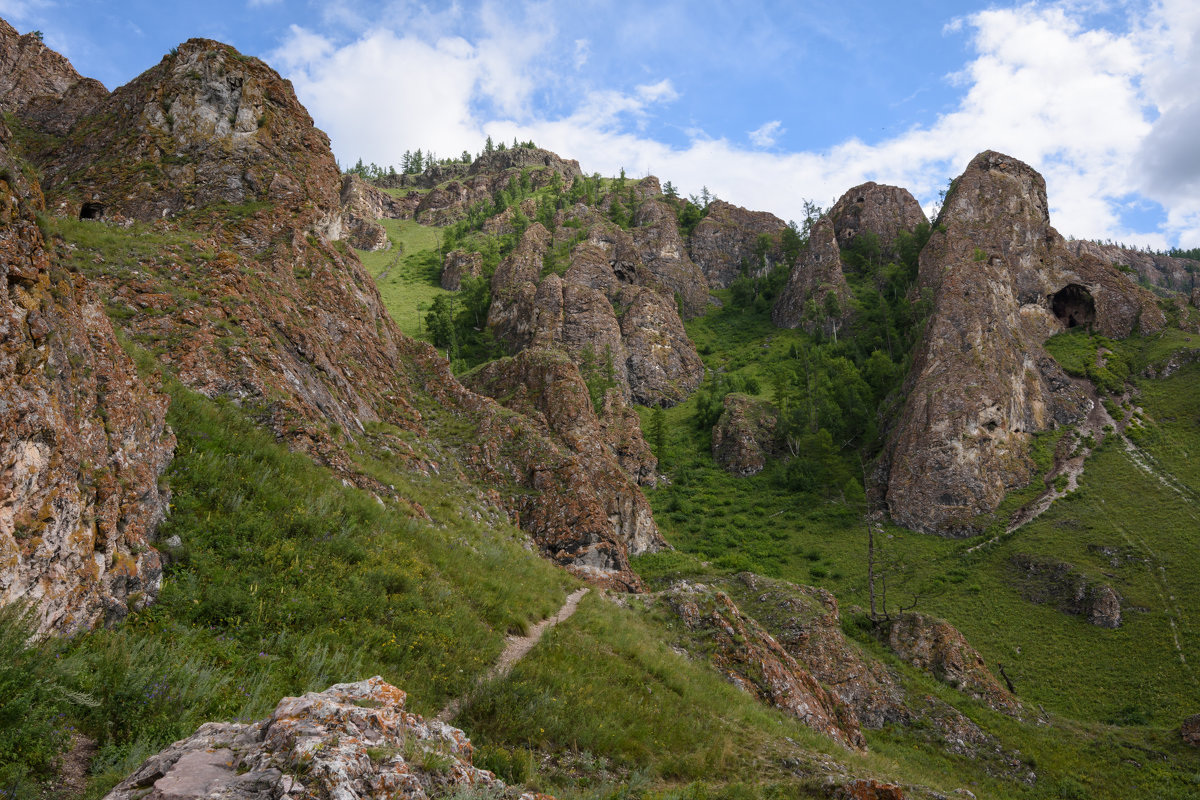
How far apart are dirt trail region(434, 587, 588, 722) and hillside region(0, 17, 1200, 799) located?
10 centimetres

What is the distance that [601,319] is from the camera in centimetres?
8412

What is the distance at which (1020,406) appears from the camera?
67.1 meters

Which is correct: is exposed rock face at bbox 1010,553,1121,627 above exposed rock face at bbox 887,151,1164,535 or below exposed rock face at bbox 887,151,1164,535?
below

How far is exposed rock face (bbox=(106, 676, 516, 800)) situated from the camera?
13.4ft

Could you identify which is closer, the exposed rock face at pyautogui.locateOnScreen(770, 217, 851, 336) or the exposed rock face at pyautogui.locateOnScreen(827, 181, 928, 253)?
the exposed rock face at pyautogui.locateOnScreen(770, 217, 851, 336)

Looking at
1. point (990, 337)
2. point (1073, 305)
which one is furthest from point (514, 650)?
point (1073, 305)

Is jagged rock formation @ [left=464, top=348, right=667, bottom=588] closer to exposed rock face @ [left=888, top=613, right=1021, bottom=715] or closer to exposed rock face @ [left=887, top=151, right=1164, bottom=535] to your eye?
exposed rock face @ [left=888, top=613, right=1021, bottom=715]

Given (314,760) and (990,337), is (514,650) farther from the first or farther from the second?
(990,337)

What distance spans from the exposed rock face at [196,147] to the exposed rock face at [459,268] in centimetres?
7941

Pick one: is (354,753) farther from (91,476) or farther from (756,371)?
(756,371)

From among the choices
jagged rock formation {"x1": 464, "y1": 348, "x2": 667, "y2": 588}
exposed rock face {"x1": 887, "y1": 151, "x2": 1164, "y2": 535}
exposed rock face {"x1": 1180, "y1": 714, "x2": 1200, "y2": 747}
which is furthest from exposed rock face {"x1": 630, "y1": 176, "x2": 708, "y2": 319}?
exposed rock face {"x1": 1180, "y1": 714, "x2": 1200, "y2": 747}

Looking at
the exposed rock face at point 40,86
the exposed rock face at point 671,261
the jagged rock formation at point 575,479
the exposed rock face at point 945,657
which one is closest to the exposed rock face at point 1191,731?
the exposed rock face at point 945,657

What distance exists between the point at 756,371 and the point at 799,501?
117 ft

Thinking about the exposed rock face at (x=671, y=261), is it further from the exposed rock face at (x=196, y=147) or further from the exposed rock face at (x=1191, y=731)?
the exposed rock face at (x=1191, y=731)
